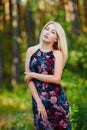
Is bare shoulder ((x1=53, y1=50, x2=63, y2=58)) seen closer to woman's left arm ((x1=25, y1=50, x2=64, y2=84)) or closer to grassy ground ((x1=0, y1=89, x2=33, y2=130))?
woman's left arm ((x1=25, y1=50, x2=64, y2=84))

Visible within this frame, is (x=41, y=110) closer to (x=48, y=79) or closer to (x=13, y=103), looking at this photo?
(x=48, y=79)

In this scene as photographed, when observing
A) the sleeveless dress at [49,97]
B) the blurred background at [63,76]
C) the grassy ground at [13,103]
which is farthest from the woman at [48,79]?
the grassy ground at [13,103]

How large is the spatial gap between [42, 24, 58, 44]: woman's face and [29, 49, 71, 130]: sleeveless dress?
0.16 m

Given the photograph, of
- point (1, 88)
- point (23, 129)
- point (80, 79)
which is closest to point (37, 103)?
point (23, 129)

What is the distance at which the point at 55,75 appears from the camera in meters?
7.25

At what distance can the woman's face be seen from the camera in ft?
24.1

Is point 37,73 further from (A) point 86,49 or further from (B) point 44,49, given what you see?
(A) point 86,49

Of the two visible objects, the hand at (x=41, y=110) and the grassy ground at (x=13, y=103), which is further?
the grassy ground at (x=13, y=103)

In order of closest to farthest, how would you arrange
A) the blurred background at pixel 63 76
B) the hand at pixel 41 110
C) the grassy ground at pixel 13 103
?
the hand at pixel 41 110, the blurred background at pixel 63 76, the grassy ground at pixel 13 103

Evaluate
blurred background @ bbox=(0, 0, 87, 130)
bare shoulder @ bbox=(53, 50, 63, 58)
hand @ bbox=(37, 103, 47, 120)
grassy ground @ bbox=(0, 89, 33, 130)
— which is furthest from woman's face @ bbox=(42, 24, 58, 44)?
grassy ground @ bbox=(0, 89, 33, 130)

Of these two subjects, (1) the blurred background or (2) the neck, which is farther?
(1) the blurred background

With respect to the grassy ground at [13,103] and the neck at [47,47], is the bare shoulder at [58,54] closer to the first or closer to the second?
the neck at [47,47]

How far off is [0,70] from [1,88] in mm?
1639

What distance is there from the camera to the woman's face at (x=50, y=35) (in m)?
7.34
